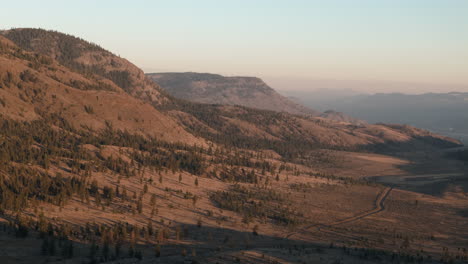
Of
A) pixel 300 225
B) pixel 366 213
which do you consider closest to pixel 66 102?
pixel 300 225

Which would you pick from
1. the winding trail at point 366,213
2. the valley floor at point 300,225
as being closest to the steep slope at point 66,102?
the valley floor at point 300,225

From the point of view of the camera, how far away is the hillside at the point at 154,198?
47.8m

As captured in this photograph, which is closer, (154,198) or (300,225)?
(300,225)

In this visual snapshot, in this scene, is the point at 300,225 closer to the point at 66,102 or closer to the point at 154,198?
the point at 154,198

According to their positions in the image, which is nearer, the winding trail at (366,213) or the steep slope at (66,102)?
the winding trail at (366,213)

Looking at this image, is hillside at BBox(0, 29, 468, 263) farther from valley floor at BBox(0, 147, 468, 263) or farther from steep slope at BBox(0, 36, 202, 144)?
steep slope at BBox(0, 36, 202, 144)

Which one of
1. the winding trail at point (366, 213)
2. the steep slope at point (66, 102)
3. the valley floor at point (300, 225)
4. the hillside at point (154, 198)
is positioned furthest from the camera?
the steep slope at point (66, 102)

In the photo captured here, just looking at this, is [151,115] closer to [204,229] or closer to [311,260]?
[204,229]

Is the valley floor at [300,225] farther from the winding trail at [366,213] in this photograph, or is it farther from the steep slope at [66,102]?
the steep slope at [66,102]

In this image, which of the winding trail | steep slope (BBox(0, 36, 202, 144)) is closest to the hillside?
the winding trail

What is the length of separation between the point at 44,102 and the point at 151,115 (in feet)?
114

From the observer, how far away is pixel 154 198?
71375 millimetres

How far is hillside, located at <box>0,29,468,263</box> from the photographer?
4784cm

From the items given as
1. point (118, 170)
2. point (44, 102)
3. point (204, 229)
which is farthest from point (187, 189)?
point (44, 102)
